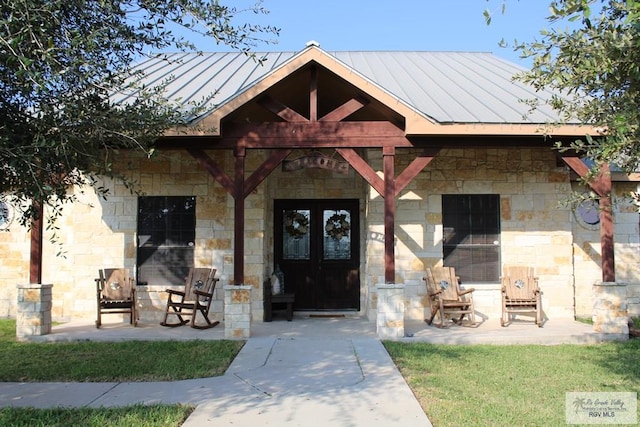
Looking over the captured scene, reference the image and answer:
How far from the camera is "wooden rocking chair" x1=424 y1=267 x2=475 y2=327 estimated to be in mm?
8398

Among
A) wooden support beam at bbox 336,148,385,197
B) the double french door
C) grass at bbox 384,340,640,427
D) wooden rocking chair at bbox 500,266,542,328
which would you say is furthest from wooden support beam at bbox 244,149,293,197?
wooden rocking chair at bbox 500,266,542,328

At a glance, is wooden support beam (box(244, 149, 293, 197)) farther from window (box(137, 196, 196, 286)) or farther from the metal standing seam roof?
window (box(137, 196, 196, 286))

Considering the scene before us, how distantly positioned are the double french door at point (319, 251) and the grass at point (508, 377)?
3035 millimetres

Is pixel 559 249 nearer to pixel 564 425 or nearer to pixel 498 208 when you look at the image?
pixel 498 208

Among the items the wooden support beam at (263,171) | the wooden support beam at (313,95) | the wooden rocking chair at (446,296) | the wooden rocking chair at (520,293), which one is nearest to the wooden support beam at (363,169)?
the wooden support beam at (313,95)

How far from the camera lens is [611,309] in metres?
7.68

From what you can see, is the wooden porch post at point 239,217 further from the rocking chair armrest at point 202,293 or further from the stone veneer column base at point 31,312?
the stone veneer column base at point 31,312

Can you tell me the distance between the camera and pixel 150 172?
9359mm

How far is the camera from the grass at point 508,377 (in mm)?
4445

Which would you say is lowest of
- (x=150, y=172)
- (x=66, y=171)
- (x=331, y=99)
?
(x=66, y=171)

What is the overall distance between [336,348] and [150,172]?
187 inches

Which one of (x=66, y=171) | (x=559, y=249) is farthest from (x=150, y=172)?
(x=559, y=249)

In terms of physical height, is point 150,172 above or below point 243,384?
above

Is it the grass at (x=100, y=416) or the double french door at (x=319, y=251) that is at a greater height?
the double french door at (x=319, y=251)
